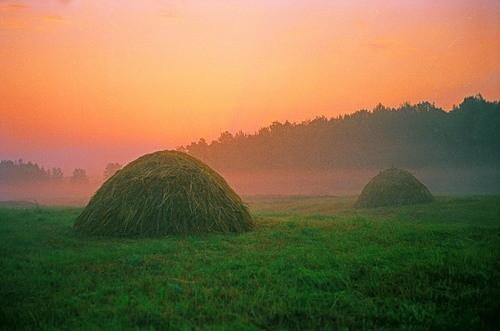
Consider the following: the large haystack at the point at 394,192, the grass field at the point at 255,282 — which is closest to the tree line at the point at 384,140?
the large haystack at the point at 394,192

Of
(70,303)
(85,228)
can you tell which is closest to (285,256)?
(70,303)

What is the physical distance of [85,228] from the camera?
13.3 meters

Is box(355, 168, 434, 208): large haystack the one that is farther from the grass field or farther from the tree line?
the tree line

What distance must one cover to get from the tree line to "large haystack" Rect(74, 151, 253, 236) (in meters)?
58.3

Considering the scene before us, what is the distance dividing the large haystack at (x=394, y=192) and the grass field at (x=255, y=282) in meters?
15.2

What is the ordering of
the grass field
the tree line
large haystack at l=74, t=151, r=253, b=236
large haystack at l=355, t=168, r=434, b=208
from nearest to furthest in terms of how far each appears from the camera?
the grass field
large haystack at l=74, t=151, r=253, b=236
large haystack at l=355, t=168, r=434, b=208
the tree line

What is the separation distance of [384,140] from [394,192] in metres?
48.0

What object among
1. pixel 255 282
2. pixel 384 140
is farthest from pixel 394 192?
pixel 384 140

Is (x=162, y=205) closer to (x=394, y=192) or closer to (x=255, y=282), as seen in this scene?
(x=255, y=282)

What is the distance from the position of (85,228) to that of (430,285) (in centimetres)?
1006

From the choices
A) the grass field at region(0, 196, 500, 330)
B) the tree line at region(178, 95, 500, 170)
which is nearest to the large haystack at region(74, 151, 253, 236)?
the grass field at region(0, 196, 500, 330)

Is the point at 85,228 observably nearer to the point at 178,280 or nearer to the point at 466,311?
the point at 178,280

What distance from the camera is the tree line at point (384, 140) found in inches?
2489

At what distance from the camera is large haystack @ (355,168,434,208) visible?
88.6 ft
